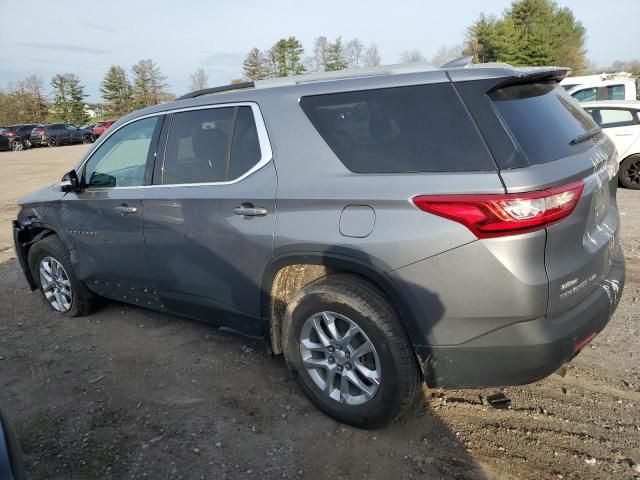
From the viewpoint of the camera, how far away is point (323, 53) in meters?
64.3

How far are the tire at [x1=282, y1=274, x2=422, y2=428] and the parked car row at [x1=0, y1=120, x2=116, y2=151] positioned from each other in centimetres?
3096

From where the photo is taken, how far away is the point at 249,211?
287cm

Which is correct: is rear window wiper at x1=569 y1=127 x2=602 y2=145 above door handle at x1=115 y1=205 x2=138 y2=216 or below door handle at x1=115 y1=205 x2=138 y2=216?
above

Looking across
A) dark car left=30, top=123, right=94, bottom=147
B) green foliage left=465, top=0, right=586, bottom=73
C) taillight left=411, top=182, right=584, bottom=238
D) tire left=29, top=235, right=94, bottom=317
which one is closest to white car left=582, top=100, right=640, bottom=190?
taillight left=411, top=182, right=584, bottom=238

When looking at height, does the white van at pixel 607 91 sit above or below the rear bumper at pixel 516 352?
above

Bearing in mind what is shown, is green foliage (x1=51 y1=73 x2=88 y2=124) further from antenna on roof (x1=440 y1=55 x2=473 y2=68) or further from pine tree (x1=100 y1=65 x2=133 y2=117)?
antenna on roof (x1=440 y1=55 x2=473 y2=68)

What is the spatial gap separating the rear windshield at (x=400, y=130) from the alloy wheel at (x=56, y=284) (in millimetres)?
2989

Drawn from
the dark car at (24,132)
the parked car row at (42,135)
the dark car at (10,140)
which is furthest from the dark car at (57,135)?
the dark car at (10,140)

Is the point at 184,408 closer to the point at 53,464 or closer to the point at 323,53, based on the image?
the point at 53,464

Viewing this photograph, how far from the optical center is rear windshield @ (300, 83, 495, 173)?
225 centimetres

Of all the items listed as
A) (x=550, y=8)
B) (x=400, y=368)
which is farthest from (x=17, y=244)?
(x=550, y=8)

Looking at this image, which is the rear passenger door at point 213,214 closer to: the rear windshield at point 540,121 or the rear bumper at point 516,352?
the rear bumper at point 516,352

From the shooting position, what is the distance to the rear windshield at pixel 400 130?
225cm

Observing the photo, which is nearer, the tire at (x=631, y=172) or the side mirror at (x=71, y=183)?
the side mirror at (x=71, y=183)
